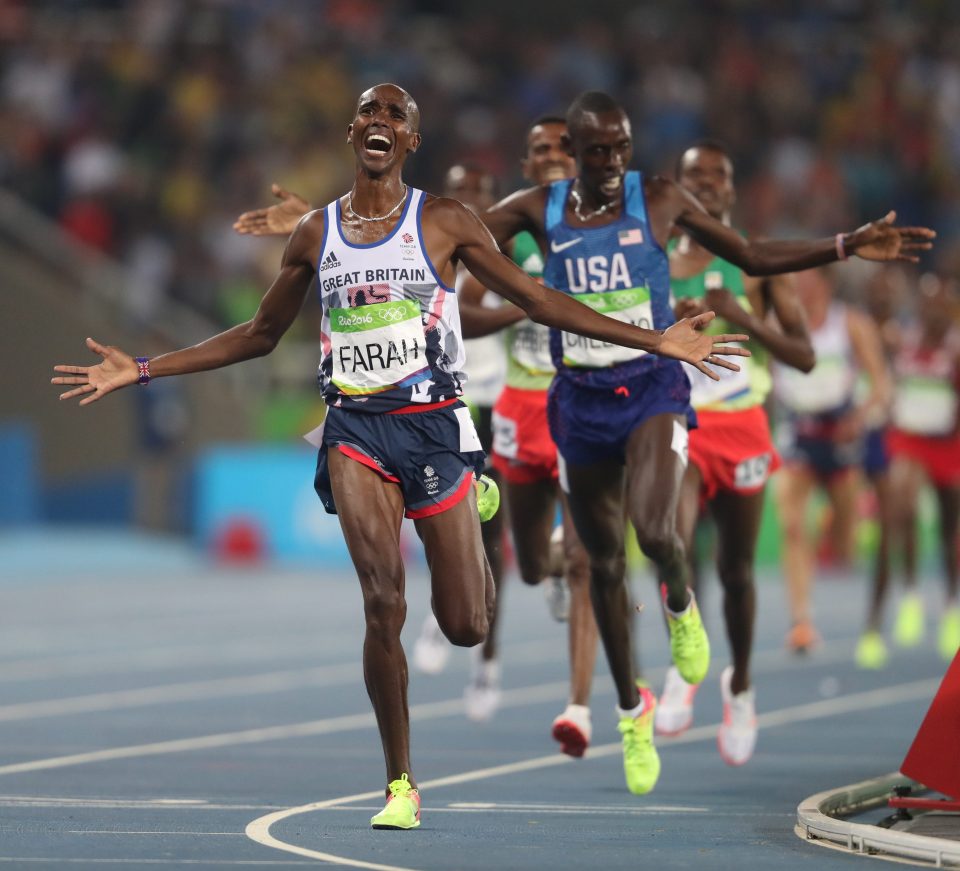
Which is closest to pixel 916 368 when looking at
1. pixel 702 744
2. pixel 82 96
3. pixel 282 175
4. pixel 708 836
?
pixel 702 744

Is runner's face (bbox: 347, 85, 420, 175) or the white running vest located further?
the white running vest

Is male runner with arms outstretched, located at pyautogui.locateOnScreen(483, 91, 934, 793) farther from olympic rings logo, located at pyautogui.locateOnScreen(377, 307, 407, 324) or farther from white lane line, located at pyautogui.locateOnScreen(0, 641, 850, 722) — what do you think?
white lane line, located at pyautogui.locateOnScreen(0, 641, 850, 722)

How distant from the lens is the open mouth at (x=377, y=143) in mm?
7754

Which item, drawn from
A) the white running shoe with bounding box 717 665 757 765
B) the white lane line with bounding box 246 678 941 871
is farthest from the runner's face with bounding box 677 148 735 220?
the white lane line with bounding box 246 678 941 871

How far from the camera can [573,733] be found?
9.59m

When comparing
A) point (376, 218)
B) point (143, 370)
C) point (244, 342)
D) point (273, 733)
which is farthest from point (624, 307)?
point (273, 733)

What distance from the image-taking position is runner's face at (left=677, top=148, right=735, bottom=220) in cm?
1058

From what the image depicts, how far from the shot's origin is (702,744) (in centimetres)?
1084

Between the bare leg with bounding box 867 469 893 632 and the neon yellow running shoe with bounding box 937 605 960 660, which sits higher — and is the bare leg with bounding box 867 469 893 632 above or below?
above

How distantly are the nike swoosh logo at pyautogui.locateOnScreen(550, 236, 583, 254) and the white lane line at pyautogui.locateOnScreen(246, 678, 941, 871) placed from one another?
2.40m

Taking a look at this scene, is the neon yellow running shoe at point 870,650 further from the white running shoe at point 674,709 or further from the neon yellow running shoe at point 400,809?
the neon yellow running shoe at point 400,809

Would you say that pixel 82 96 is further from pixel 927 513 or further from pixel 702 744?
pixel 702 744

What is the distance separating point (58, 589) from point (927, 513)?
10.1 m

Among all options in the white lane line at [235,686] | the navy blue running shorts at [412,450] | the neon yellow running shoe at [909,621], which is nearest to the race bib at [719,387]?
the navy blue running shorts at [412,450]
